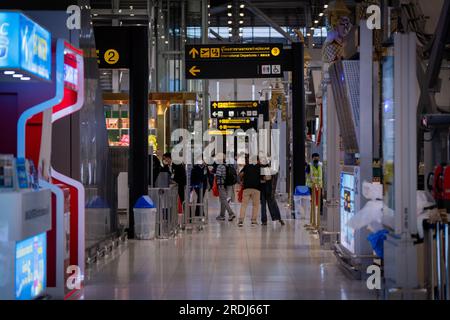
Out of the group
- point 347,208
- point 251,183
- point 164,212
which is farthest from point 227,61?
point 347,208

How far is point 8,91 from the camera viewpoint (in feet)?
26.9

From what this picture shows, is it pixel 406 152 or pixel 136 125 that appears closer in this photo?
pixel 406 152

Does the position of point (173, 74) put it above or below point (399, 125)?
above

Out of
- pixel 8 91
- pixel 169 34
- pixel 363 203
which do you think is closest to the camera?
pixel 8 91

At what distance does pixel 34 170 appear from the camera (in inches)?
284

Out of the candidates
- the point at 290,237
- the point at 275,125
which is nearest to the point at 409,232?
the point at 290,237

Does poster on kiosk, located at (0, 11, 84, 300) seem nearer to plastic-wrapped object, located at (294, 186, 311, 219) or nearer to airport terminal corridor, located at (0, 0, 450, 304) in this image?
airport terminal corridor, located at (0, 0, 450, 304)

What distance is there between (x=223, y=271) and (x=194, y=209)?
738cm

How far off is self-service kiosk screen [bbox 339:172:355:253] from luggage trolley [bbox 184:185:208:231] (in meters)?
6.24

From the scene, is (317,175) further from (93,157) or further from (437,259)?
(437,259)

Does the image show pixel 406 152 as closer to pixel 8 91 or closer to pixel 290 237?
pixel 8 91

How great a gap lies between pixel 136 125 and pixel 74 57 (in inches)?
256

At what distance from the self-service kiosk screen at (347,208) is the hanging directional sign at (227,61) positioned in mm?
7354

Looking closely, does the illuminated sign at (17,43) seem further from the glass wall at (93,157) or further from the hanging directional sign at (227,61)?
the hanging directional sign at (227,61)
